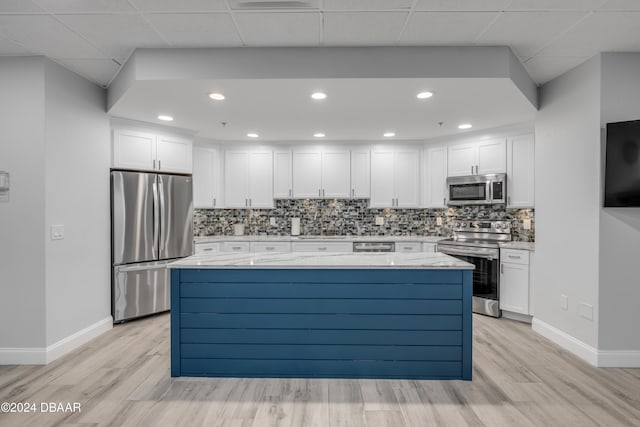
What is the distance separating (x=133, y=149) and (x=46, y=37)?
1.52 metres

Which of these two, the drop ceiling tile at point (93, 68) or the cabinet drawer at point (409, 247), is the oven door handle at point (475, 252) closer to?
the cabinet drawer at point (409, 247)

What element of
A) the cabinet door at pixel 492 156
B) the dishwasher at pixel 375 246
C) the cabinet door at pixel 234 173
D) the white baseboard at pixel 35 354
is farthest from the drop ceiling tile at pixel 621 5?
the white baseboard at pixel 35 354

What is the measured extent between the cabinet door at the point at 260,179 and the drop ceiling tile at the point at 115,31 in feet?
8.50

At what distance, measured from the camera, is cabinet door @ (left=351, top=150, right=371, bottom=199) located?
527 centimetres

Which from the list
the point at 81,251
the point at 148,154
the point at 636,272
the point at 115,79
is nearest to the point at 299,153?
the point at 148,154

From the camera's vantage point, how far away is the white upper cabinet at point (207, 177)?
4999mm

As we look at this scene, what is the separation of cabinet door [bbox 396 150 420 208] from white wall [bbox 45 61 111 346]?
3943mm

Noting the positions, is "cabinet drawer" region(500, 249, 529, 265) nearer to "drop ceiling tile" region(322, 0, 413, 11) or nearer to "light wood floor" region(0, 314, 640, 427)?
"light wood floor" region(0, 314, 640, 427)

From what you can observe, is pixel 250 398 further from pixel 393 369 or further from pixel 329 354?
pixel 393 369

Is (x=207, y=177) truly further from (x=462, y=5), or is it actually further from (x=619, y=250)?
(x=619, y=250)

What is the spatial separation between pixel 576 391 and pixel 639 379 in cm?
67

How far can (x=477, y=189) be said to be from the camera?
460 centimetres

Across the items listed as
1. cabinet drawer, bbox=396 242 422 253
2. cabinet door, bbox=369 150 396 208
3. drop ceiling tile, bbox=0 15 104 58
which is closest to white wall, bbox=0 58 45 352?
drop ceiling tile, bbox=0 15 104 58

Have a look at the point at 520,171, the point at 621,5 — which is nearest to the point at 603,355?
the point at 520,171
